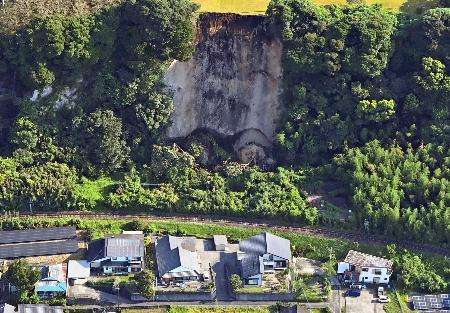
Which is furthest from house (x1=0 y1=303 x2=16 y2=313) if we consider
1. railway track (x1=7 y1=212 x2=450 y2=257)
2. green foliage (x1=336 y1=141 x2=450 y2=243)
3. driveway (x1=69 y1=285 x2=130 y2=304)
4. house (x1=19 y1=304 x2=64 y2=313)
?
green foliage (x1=336 y1=141 x2=450 y2=243)

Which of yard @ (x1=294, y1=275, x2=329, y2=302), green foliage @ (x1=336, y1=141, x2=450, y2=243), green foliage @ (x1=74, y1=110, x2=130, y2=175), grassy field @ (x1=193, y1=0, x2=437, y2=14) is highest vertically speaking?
grassy field @ (x1=193, y1=0, x2=437, y2=14)

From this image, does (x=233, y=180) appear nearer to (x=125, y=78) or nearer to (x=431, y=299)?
(x=125, y=78)

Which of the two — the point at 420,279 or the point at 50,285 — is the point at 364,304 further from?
the point at 50,285

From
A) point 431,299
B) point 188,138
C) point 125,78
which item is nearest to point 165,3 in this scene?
point 125,78

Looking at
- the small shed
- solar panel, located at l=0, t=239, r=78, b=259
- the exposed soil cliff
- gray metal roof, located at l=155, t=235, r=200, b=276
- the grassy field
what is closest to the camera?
gray metal roof, located at l=155, t=235, r=200, b=276

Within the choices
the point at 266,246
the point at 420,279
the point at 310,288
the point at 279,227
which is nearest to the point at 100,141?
the point at 279,227

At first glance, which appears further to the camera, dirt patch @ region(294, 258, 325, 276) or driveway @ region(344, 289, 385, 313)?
dirt patch @ region(294, 258, 325, 276)

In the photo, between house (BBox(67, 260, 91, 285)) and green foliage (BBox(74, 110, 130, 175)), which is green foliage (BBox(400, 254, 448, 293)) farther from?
green foliage (BBox(74, 110, 130, 175))
